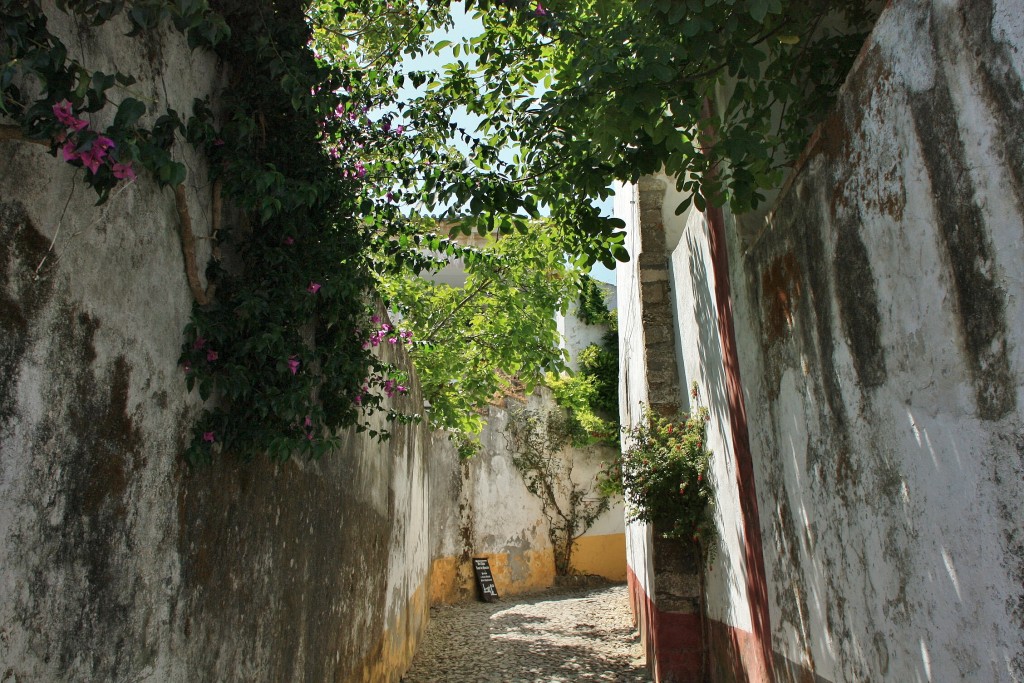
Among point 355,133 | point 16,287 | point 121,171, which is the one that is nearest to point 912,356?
point 121,171

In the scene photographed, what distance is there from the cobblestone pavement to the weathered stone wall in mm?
3702

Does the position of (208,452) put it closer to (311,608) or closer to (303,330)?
(303,330)

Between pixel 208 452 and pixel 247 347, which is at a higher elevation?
pixel 247 347

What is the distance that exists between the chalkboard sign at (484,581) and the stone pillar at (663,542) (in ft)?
18.5

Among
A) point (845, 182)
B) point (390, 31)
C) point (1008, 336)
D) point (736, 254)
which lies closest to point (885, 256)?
point (845, 182)

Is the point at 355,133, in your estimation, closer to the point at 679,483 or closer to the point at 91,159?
the point at 91,159

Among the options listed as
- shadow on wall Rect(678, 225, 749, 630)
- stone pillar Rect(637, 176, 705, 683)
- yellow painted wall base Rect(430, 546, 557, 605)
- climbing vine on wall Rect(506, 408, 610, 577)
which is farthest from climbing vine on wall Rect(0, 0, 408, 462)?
climbing vine on wall Rect(506, 408, 610, 577)

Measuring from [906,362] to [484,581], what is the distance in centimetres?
1104

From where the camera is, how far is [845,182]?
245 centimetres

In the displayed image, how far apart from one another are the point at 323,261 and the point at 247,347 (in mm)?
679

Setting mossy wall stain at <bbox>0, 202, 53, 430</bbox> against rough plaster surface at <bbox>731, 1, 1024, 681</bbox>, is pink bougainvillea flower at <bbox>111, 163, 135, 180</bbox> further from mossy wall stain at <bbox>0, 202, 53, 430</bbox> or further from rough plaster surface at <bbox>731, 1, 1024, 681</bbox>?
rough plaster surface at <bbox>731, 1, 1024, 681</bbox>

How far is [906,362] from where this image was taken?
2109mm

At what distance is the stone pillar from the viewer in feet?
19.3

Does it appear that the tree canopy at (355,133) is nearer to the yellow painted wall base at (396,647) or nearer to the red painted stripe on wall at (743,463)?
the red painted stripe on wall at (743,463)
